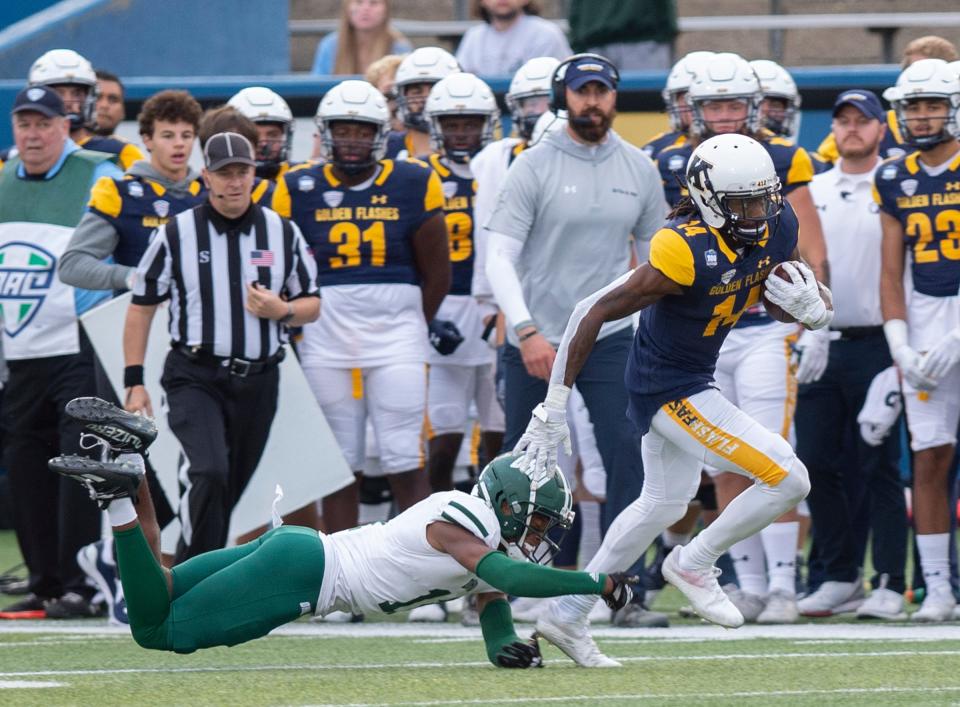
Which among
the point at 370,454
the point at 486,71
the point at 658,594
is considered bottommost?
the point at 658,594

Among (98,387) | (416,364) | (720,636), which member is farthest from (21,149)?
(720,636)

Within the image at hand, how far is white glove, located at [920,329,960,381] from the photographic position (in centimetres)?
713

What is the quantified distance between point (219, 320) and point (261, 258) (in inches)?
11.0

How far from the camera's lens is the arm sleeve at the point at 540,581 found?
512 centimetres

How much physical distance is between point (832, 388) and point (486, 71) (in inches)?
145

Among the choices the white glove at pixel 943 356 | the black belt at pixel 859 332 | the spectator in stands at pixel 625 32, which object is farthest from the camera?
the spectator in stands at pixel 625 32

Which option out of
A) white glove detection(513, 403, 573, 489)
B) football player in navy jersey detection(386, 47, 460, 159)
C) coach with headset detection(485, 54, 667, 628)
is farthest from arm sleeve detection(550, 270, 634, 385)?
football player in navy jersey detection(386, 47, 460, 159)

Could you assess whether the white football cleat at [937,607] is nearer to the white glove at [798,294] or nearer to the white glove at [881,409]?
the white glove at [881,409]

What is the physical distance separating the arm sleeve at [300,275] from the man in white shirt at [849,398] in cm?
193

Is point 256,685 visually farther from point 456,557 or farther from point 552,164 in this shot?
point 552,164

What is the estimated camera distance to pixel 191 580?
545 centimetres

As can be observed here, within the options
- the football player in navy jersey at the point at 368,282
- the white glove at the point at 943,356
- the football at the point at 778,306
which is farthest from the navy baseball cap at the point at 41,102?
the white glove at the point at 943,356

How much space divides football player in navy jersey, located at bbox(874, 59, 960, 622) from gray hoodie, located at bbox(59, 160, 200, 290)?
8.98 ft

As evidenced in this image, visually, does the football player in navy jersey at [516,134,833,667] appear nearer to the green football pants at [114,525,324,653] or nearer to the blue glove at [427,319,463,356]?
the green football pants at [114,525,324,653]
